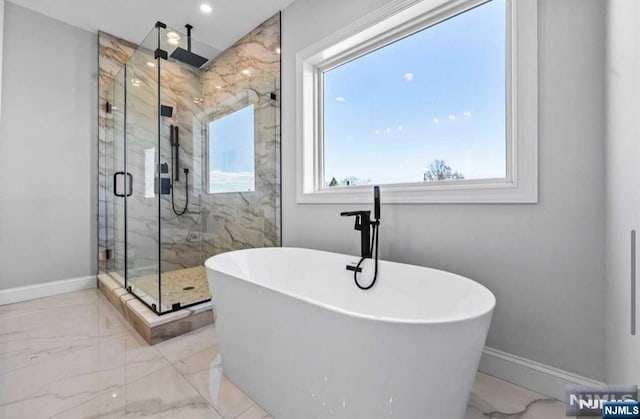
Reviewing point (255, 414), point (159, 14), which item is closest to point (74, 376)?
point (255, 414)

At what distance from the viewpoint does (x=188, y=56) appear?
2.86 m

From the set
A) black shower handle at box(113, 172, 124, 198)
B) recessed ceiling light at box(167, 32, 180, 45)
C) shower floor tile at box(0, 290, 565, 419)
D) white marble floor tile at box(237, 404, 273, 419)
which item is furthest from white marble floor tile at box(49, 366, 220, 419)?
recessed ceiling light at box(167, 32, 180, 45)

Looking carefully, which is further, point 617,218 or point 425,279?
point 425,279

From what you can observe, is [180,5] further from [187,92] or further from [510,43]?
[510,43]

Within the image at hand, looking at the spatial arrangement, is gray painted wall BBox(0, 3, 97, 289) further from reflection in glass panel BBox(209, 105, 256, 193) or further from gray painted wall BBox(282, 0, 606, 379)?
gray painted wall BBox(282, 0, 606, 379)

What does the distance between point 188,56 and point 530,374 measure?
3682mm

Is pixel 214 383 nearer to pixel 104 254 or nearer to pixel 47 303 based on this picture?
pixel 47 303

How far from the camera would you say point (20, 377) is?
149 cm

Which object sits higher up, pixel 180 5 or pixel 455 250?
pixel 180 5

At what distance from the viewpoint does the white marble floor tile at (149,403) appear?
1223 millimetres

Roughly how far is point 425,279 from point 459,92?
1181 millimetres

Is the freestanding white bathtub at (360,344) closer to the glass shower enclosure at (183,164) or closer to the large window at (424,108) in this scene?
the large window at (424,108)

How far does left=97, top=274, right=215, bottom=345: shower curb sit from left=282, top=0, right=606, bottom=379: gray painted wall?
67.3 inches

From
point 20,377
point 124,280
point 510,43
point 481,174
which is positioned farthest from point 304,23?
point 20,377
